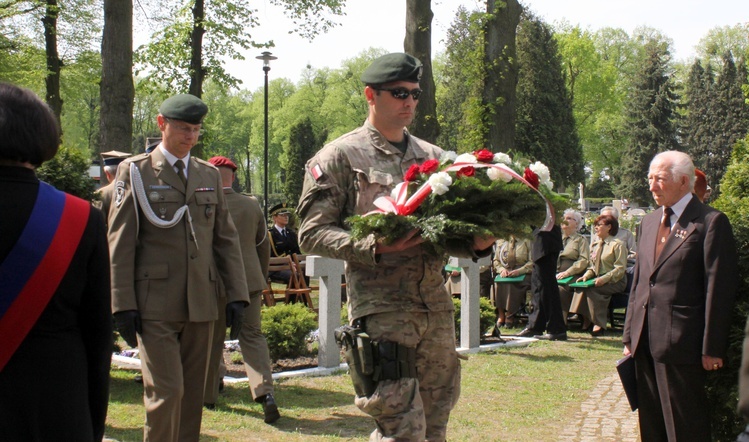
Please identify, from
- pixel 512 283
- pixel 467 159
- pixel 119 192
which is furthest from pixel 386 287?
pixel 512 283

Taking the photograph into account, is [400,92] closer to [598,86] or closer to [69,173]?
[69,173]

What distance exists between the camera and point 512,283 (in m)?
14.5

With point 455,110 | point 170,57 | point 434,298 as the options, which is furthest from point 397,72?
point 455,110

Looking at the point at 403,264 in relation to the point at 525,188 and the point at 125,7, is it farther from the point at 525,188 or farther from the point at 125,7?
the point at 125,7

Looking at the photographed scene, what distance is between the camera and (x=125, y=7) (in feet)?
48.0

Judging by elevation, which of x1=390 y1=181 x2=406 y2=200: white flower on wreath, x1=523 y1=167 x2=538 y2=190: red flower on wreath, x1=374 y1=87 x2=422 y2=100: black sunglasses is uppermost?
x1=374 y1=87 x2=422 y2=100: black sunglasses

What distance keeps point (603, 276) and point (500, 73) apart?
534 centimetres

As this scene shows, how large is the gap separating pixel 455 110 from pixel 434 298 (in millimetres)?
58149

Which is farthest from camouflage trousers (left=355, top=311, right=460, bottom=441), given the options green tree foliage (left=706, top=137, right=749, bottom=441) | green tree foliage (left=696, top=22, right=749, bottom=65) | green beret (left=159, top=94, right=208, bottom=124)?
green tree foliage (left=696, top=22, right=749, bottom=65)

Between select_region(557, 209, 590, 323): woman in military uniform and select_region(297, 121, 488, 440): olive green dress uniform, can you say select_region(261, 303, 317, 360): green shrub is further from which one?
select_region(297, 121, 488, 440): olive green dress uniform

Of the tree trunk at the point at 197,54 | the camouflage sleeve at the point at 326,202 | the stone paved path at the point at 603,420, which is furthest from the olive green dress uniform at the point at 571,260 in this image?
the tree trunk at the point at 197,54

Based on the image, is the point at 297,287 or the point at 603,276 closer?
the point at 603,276

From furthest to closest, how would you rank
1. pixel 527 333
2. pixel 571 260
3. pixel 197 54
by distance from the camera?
pixel 197 54
pixel 571 260
pixel 527 333

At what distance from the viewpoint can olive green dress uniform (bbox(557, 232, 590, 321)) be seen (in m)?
14.1
